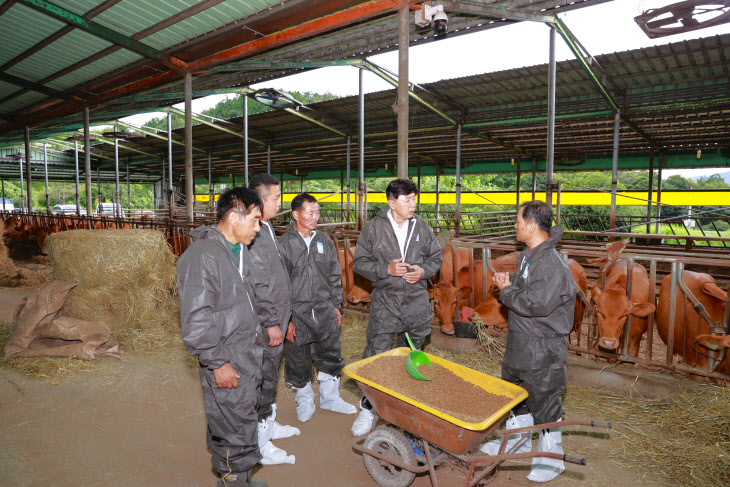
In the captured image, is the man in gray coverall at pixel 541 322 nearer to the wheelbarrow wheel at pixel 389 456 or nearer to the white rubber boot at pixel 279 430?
the wheelbarrow wheel at pixel 389 456

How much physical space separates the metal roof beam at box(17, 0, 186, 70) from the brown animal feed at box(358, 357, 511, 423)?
7.80 m

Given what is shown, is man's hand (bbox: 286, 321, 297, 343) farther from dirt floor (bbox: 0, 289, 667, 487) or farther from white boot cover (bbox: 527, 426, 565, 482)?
white boot cover (bbox: 527, 426, 565, 482)

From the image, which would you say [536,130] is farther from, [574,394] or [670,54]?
[574,394]

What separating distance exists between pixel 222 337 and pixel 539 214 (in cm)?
198

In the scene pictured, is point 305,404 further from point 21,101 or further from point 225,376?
point 21,101

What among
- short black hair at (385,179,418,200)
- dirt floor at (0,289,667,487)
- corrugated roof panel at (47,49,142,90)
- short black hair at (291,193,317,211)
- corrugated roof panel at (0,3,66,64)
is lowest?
dirt floor at (0,289,667,487)

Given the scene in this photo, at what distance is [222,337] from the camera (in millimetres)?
2291

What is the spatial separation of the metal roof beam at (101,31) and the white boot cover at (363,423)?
7761 millimetres

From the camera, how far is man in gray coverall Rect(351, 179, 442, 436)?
129 inches

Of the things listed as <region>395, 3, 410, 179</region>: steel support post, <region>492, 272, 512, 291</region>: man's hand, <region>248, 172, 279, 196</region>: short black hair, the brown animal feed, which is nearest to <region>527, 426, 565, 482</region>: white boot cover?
the brown animal feed

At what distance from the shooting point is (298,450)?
3080 mm

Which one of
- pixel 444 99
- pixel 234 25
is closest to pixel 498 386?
pixel 234 25

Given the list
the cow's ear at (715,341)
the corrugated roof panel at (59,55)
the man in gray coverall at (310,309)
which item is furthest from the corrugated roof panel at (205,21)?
the cow's ear at (715,341)

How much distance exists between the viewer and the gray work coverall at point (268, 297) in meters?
2.89
